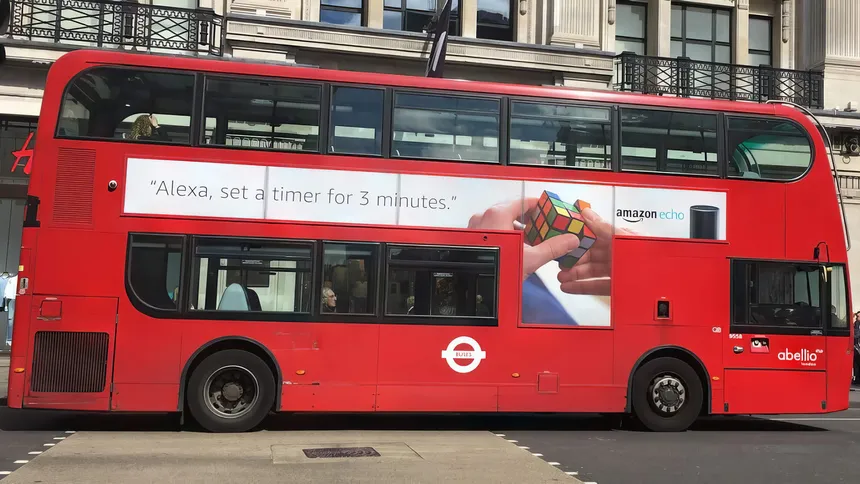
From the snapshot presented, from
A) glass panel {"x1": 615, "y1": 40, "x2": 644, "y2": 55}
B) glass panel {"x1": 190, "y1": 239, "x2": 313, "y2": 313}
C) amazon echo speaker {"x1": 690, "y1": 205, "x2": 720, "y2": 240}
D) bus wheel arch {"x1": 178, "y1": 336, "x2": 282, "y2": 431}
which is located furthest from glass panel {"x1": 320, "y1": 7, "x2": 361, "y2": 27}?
bus wheel arch {"x1": 178, "y1": 336, "x2": 282, "y2": 431}

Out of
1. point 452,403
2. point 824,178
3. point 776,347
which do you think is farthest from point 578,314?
point 824,178

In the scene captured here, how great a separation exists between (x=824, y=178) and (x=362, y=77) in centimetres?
614

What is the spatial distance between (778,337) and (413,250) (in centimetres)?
485

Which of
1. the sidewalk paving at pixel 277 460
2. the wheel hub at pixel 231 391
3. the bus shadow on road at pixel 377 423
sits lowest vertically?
the bus shadow on road at pixel 377 423

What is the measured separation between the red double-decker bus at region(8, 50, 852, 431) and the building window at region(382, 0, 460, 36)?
33.9ft

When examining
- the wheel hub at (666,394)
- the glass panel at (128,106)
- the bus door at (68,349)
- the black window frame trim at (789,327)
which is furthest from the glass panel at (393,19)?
the bus door at (68,349)

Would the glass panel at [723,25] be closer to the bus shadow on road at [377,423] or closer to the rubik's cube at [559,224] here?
the bus shadow on road at [377,423]

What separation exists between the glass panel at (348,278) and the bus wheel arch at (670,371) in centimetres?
346

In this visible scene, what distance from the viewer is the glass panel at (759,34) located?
23.6m

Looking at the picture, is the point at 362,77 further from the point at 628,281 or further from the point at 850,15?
the point at 850,15

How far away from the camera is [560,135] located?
11.0 metres

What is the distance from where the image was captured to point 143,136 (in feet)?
33.2

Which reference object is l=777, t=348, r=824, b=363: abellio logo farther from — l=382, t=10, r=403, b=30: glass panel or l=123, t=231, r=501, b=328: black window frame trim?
l=382, t=10, r=403, b=30: glass panel

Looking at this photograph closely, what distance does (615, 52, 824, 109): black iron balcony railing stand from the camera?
21656 millimetres
